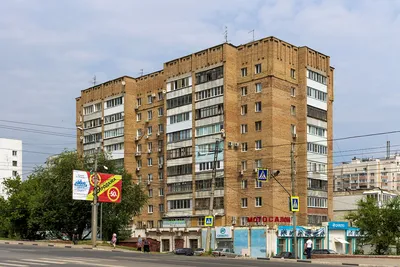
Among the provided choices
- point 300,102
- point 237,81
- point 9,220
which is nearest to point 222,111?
point 237,81

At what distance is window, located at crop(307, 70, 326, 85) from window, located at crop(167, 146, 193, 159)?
19.3 metres

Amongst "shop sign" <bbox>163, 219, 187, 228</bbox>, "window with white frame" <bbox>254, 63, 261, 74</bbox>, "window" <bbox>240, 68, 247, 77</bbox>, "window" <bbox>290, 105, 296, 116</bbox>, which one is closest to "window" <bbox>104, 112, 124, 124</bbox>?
"shop sign" <bbox>163, 219, 187, 228</bbox>

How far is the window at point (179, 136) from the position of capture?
8812 cm

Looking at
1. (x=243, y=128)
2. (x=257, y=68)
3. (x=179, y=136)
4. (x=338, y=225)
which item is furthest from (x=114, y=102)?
(x=338, y=225)

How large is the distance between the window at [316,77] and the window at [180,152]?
19.3 metres

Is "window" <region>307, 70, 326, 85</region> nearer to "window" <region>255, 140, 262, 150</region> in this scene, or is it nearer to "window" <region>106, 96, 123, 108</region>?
"window" <region>255, 140, 262, 150</region>

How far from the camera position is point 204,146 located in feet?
280

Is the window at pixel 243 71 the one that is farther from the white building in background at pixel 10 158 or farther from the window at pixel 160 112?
the white building in background at pixel 10 158

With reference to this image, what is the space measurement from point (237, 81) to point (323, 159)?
17106 millimetres

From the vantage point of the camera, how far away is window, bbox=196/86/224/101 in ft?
276

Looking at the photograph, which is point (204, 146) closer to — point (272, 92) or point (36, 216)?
point (272, 92)

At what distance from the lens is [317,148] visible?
84500 mm

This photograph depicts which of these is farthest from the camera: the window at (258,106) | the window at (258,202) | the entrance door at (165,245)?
the entrance door at (165,245)

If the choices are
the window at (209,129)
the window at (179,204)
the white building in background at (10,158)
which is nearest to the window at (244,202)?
the window at (179,204)
